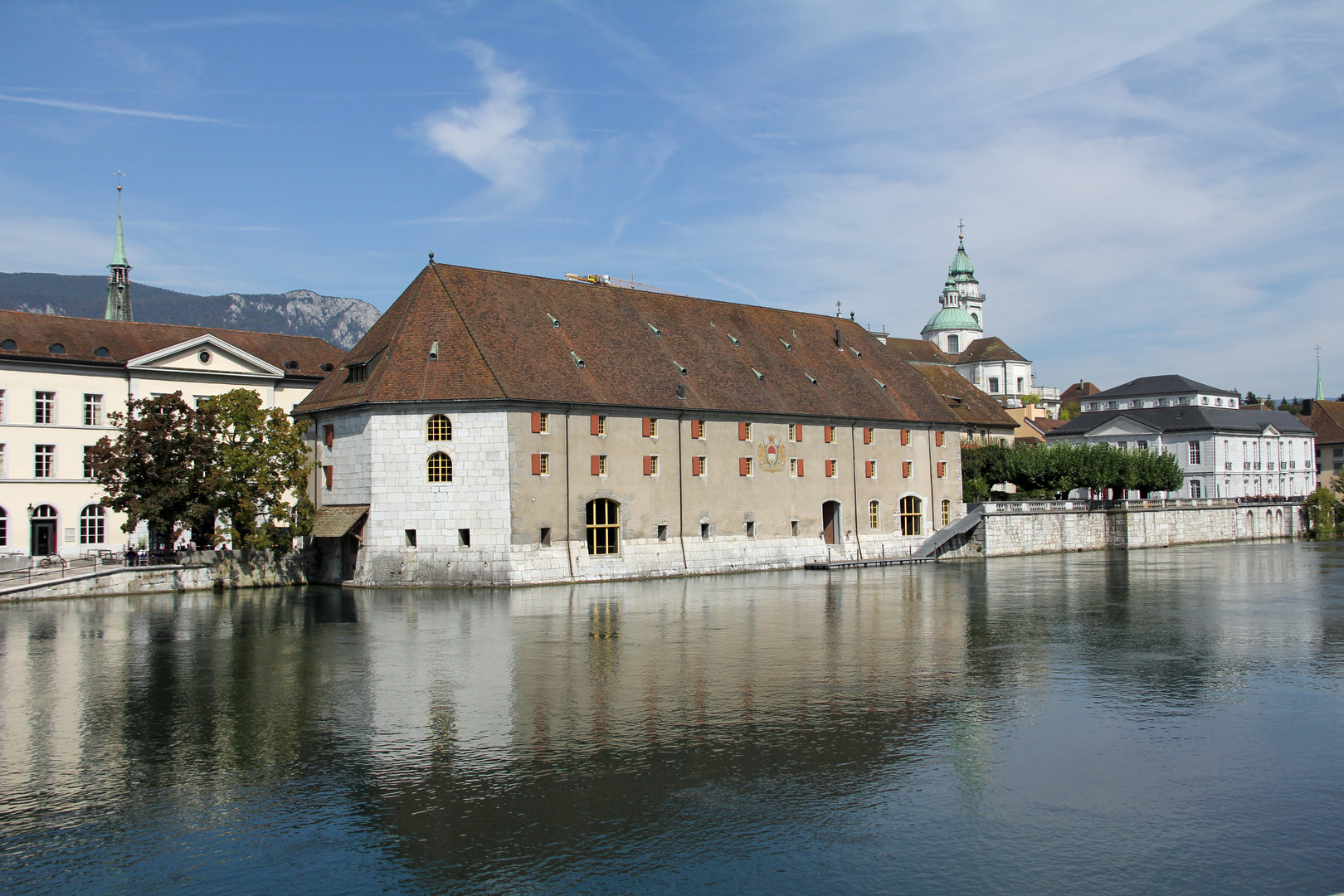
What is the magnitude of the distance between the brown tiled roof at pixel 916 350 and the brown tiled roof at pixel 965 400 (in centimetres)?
3828

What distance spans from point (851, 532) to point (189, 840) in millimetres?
53470

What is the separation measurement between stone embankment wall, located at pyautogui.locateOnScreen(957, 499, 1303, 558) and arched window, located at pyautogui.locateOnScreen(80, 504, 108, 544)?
49.8m

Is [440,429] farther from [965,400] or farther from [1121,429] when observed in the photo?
[1121,429]

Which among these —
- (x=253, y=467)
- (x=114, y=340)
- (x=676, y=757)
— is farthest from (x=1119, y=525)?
(x=676, y=757)

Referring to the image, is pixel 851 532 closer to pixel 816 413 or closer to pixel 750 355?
pixel 816 413

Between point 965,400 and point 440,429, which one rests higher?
point 965,400

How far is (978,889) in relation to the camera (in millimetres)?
14961

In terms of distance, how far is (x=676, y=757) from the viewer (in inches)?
824

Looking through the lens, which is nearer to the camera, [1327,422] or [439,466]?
[439,466]

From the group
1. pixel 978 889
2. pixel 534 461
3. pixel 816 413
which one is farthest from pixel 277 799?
pixel 816 413

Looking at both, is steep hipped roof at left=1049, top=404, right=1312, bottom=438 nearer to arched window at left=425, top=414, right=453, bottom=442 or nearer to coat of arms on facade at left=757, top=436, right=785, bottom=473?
coat of arms on facade at left=757, top=436, right=785, bottom=473

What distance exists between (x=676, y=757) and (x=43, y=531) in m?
50.2

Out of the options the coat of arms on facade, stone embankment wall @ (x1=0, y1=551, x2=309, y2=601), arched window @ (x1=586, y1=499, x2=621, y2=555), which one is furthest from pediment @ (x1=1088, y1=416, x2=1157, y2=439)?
stone embankment wall @ (x1=0, y1=551, x2=309, y2=601)

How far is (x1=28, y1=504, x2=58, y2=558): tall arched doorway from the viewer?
5875cm
